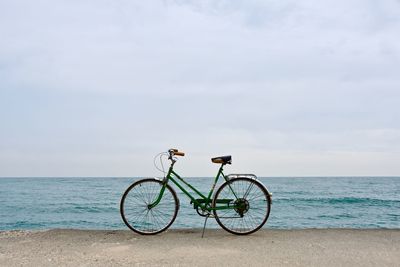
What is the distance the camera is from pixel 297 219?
1911 centimetres

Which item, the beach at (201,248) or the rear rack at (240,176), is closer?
the beach at (201,248)

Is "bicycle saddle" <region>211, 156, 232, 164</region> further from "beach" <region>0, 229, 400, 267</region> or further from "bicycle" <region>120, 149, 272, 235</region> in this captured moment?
"beach" <region>0, 229, 400, 267</region>

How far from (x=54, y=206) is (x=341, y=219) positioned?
18.1 metres

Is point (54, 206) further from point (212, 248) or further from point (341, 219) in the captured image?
point (212, 248)

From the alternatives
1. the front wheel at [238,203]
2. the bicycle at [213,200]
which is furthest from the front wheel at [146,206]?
the front wheel at [238,203]

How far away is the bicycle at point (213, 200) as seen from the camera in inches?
237

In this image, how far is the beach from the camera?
14.7 ft

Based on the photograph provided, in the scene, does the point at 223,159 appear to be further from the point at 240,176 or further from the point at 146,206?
the point at 146,206

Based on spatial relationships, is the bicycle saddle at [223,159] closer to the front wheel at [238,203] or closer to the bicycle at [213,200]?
the bicycle at [213,200]

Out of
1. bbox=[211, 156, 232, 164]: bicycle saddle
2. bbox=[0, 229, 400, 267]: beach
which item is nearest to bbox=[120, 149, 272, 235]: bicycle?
bbox=[211, 156, 232, 164]: bicycle saddle

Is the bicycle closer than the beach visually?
No

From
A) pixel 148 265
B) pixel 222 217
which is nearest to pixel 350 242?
pixel 222 217

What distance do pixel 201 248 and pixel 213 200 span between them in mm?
1062

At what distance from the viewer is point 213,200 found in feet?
19.7
